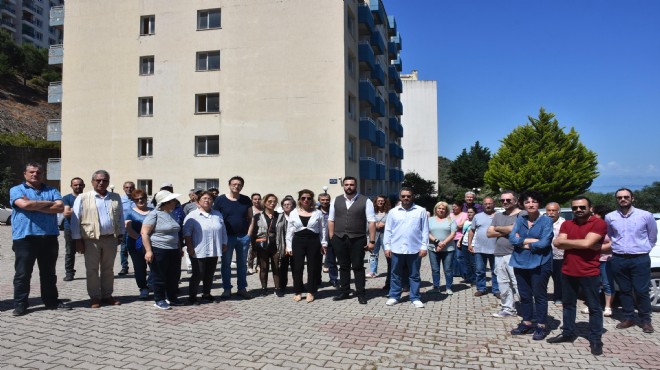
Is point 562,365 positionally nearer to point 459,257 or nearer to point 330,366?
point 330,366

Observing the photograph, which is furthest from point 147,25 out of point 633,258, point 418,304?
point 633,258

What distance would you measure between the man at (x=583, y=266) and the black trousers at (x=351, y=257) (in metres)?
3.08

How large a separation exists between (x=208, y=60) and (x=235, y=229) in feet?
70.5

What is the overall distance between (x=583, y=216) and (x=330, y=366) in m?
3.40

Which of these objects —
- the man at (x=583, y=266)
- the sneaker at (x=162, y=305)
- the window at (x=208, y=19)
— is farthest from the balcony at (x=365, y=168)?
the man at (x=583, y=266)

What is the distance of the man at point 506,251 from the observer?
693 cm

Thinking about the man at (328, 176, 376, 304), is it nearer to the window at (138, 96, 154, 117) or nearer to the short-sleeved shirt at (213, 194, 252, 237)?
the short-sleeved shirt at (213, 194, 252, 237)

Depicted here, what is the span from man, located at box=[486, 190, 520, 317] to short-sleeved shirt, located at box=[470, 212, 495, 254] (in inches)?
54.3

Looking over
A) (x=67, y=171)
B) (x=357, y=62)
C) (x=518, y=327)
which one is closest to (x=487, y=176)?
(x=357, y=62)

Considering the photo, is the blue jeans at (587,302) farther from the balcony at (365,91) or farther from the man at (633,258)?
the balcony at (365,91)

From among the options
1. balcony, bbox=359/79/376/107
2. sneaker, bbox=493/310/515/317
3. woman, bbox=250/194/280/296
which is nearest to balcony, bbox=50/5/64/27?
balcony, bbox=359/79/376/107

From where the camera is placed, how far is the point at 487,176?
4931 cm

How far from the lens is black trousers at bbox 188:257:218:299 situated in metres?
7.75

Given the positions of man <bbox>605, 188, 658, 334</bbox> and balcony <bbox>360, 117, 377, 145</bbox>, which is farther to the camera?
balcony <bbox>360, 117, 377, 145</bbox>
